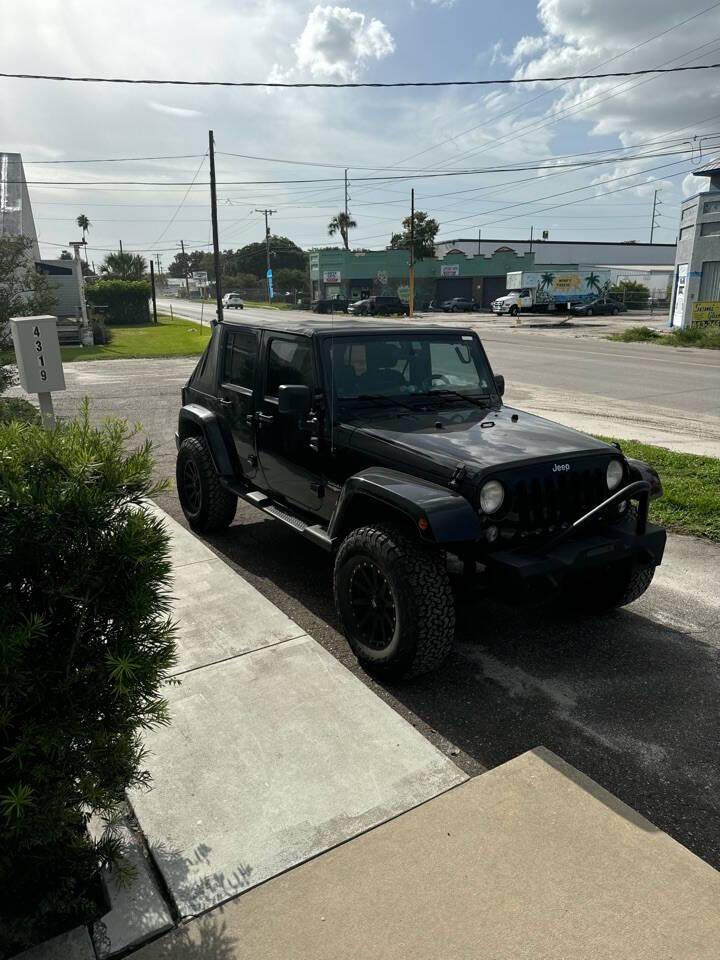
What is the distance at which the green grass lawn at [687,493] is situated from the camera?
6.04 m

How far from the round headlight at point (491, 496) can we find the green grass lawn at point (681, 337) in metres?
25.6

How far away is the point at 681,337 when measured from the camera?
27016 millimetres

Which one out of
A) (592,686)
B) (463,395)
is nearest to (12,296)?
(463,395)

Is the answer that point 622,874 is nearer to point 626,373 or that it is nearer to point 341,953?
point 341,953

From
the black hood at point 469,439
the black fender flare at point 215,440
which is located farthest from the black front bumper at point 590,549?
the black fender flare at point 215,440

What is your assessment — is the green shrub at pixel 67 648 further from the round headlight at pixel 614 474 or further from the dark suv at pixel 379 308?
the dark suv at pixel 379 308

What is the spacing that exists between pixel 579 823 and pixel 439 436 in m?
2.10

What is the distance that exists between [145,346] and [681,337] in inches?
846

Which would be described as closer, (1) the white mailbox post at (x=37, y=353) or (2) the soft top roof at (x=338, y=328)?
(2) the soft top roof at (x=338, y=328)

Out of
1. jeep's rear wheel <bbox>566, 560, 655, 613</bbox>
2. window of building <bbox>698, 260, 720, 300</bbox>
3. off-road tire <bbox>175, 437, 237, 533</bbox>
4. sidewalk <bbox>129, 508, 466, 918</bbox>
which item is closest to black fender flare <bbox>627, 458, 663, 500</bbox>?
jeep's rear wheel <bbox>566, 560, 655, 613</bbox>

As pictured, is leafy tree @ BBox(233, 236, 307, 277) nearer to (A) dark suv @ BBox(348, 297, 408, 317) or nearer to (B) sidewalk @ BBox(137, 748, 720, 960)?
(A) dark suv @ BBox(348, 297, 408, 317)

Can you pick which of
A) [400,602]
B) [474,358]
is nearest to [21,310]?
[474,358]

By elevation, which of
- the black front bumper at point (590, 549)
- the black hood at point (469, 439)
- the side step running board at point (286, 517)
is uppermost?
the black hood at point (469, 439)

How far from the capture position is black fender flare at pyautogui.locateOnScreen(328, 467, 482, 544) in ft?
10.7
